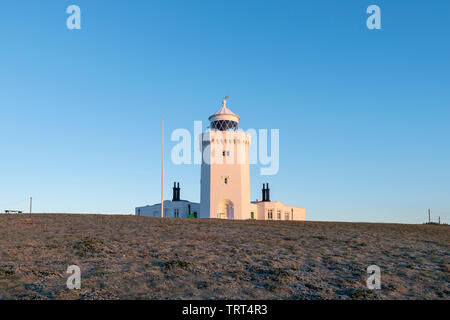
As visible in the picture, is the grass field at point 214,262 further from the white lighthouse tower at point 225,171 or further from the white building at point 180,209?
the white building at point 180,209

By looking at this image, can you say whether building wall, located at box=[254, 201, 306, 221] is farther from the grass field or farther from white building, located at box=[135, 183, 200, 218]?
the grass field

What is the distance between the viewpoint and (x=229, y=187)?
47.2 m

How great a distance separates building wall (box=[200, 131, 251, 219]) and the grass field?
2225cm

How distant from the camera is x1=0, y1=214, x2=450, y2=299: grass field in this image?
12.3 meters

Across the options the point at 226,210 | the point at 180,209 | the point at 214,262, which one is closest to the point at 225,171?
the point at 226,210

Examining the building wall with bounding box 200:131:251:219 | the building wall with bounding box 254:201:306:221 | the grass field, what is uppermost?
the building wall with bounding box 200:131:251:219

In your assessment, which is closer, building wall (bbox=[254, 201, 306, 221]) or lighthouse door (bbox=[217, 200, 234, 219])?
lighthouse door (bbox=[217, 200, 234, 219])

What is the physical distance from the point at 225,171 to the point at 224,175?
0.50 metres

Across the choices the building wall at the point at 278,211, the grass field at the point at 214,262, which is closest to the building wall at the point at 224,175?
the building wall at the point at 278,211

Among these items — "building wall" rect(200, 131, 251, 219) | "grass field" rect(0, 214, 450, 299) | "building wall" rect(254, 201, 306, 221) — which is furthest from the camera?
"building wall" rect(254, 201, 306, 221)

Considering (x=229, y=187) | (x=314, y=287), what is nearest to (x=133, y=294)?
(x=314, y=287)

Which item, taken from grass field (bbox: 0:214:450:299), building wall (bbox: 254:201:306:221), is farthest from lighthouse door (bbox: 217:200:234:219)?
grass field (bbox: 0:214:450:299)

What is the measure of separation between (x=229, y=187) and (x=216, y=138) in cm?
614

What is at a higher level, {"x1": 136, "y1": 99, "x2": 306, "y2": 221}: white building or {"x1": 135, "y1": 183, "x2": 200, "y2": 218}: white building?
{"x1": 136, "y1": 99, "x2": 306, "y2": 221}: white building
